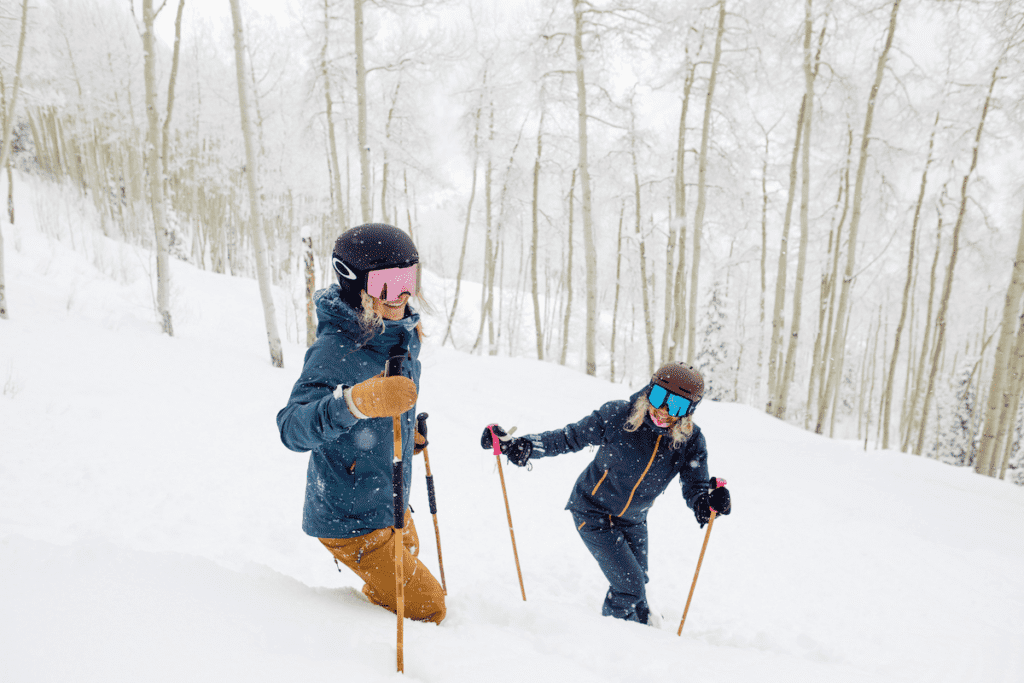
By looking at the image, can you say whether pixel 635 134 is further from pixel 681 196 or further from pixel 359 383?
pixel 359 383

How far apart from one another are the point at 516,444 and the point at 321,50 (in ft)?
38.9

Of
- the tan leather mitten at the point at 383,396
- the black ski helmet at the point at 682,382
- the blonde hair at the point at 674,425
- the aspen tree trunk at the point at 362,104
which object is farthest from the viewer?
the aspen tree trunk at the point at 362,104

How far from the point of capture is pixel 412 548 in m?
2.16

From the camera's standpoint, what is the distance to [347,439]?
1860 millimetres

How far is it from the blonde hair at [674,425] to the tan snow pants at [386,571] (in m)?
1.58

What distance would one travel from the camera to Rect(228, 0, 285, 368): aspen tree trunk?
7.69 metres

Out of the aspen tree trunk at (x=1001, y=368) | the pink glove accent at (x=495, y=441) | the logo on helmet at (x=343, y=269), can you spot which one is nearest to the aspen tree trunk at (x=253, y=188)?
the pink glove accent at (x=495, y=441)

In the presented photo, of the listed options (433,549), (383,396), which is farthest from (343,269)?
(433,549)

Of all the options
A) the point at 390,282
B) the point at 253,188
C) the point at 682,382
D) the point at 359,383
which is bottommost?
the point at 682,382

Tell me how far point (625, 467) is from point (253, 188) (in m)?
8.28

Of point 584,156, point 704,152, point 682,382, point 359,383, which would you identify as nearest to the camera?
point 359,383

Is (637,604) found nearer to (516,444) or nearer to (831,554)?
(516,444)

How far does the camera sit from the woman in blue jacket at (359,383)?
1.81 metres

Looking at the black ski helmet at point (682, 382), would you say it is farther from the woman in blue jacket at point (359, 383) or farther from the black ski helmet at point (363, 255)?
the black ski helmet at point (363, 255)
